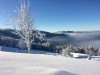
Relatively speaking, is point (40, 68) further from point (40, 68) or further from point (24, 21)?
point (24, 21)

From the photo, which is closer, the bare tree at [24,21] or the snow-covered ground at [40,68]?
the snow-covered ground at [40,68]

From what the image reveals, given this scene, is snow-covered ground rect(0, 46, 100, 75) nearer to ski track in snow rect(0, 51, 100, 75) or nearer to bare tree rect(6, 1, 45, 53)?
ski track in snow rect(0, 51, 100, 75)

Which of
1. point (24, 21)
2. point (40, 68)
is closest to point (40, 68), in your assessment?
point (40, 68)

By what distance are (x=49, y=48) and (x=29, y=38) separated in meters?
55.3

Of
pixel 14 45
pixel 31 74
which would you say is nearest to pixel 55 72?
pixel 31 74

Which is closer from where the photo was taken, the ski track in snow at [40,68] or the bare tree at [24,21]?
the ski track in snow at [40,68]

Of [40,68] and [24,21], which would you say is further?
[24,21]

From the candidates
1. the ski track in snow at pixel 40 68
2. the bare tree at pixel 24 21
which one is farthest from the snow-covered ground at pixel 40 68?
the bare tree at pixel 24 21

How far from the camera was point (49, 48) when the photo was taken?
72750 mm

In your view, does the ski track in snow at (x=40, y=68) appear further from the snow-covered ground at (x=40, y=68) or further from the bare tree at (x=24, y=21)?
the bare tree at (x=24, y=21)

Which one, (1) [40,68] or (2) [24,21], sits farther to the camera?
(2) [24,21]

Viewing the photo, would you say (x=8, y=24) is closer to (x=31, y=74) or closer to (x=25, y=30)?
(x=25, y=30)

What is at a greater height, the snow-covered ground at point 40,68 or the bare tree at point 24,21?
the bare tree at point 24,21

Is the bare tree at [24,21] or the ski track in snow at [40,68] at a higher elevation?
the bare tree at [24,21]
